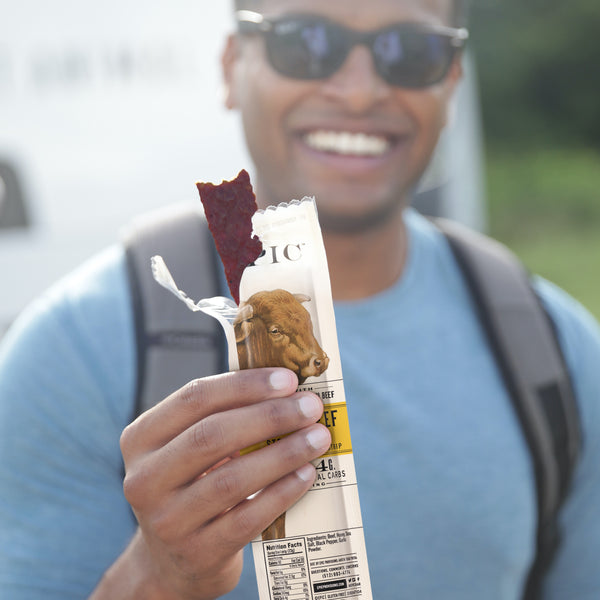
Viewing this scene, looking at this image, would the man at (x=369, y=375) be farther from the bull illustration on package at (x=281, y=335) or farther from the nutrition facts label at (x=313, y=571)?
the bull illustration on package at (x=281, y=335)

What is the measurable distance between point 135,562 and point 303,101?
0.87 metres

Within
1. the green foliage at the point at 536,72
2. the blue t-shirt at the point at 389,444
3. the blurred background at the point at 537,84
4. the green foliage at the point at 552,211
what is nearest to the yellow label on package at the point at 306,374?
the blue t-shirt at the point at 389,444

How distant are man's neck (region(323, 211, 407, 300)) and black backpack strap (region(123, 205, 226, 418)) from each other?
0.30 m

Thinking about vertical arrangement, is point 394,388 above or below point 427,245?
below

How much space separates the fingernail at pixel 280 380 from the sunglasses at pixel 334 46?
2.61 ft

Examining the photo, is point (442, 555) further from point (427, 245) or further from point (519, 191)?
point (519, 191)

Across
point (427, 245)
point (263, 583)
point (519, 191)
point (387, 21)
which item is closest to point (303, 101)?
point (387, 21)

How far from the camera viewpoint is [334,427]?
2.68 feet

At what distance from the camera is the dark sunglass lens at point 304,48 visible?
55.1 inches

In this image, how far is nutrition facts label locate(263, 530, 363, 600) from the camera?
816 mm

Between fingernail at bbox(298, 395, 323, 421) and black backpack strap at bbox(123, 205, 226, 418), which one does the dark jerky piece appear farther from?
black backpack strap at bbox(123, 205, 226, 418)

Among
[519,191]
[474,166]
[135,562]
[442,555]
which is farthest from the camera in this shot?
[519,191]

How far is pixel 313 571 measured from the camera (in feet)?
2.68

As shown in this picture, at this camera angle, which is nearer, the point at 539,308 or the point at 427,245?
the point at 539,308
